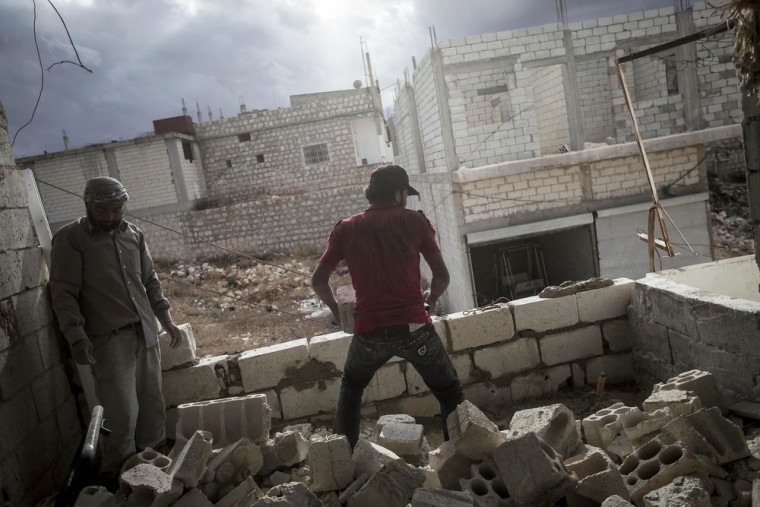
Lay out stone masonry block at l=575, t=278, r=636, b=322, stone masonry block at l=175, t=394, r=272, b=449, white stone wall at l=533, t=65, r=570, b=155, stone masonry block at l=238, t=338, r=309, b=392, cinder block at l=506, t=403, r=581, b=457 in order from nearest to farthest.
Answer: cinder block at l=506, t=403, r=581, b=457 < stone masonry block at l=175, t=394, r=272, b=449 < stone masonry block at l=238, t=338, r=309, b=392 < stone masonry block at l=575, t=278, r=636, b=322 < white stone wall at l=533, t=65, r=570, b=155

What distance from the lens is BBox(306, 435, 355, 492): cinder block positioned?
279cm

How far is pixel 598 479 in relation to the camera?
2.48 metres

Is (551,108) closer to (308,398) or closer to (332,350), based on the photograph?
(332,350)

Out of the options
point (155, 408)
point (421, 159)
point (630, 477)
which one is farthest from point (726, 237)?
point (155, 408)

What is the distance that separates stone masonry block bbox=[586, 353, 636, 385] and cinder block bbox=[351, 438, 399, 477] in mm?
2689

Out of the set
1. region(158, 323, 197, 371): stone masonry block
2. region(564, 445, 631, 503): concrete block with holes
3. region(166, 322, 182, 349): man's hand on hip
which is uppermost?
region(166, 322, 182, 349): man's hand on hip

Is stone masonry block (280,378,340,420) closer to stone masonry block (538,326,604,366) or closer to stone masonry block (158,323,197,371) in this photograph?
stone masonry block (158,323,197,371)

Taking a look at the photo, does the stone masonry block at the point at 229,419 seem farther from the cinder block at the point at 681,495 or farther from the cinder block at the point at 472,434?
the cinder block at the point at 681,495

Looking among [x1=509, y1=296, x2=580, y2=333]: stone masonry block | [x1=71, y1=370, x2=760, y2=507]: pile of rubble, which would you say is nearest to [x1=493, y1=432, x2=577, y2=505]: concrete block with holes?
[x1=71, y1=370, x2=760, y2=507]: pile of rubble

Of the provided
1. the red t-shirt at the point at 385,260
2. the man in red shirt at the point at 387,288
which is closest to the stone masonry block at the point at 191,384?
the man in red shirt at the point at 387,288

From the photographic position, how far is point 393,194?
126 inches

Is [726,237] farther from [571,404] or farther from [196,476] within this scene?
[196,476]

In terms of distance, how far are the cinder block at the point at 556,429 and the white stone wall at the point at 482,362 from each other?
4.88 feet

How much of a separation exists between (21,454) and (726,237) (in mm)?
16912
